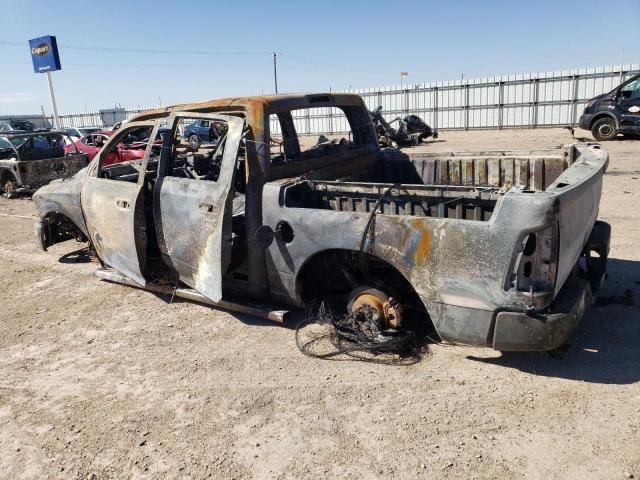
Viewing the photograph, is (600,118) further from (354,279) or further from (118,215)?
(118,215)

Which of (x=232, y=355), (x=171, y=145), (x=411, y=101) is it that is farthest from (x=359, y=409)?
(x=411, y=101)

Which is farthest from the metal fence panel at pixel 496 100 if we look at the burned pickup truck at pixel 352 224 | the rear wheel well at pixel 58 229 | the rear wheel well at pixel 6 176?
the burned pickup truck at pixel 352 224

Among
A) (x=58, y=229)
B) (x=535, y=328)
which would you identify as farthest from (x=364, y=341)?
(x=58, y=229)

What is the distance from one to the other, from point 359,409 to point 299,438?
1.38 feet

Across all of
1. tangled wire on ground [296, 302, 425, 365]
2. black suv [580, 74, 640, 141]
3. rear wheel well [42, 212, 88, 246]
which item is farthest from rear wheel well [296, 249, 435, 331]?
black suv [580, 74, 640, 141]

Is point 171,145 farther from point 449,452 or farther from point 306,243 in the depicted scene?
point 449,452

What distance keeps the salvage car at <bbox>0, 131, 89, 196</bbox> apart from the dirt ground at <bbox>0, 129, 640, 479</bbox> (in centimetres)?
872

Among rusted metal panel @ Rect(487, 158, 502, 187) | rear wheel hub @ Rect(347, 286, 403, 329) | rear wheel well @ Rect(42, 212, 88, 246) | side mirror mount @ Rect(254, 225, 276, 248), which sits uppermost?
rusted metal panel @ Rect(487, 158, 502, 187)

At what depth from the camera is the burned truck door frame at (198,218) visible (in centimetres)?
407

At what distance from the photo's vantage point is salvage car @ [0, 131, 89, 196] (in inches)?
478

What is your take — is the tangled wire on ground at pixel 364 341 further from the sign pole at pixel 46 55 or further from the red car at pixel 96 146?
the sign pole at pixel 46 55

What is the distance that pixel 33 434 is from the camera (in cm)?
316

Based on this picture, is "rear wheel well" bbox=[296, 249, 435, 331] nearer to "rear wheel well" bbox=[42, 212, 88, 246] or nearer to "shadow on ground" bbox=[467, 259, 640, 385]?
"shadow on ground" bbox=[467, 259, 640, 385]

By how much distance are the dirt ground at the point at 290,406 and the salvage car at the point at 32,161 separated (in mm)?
8720
